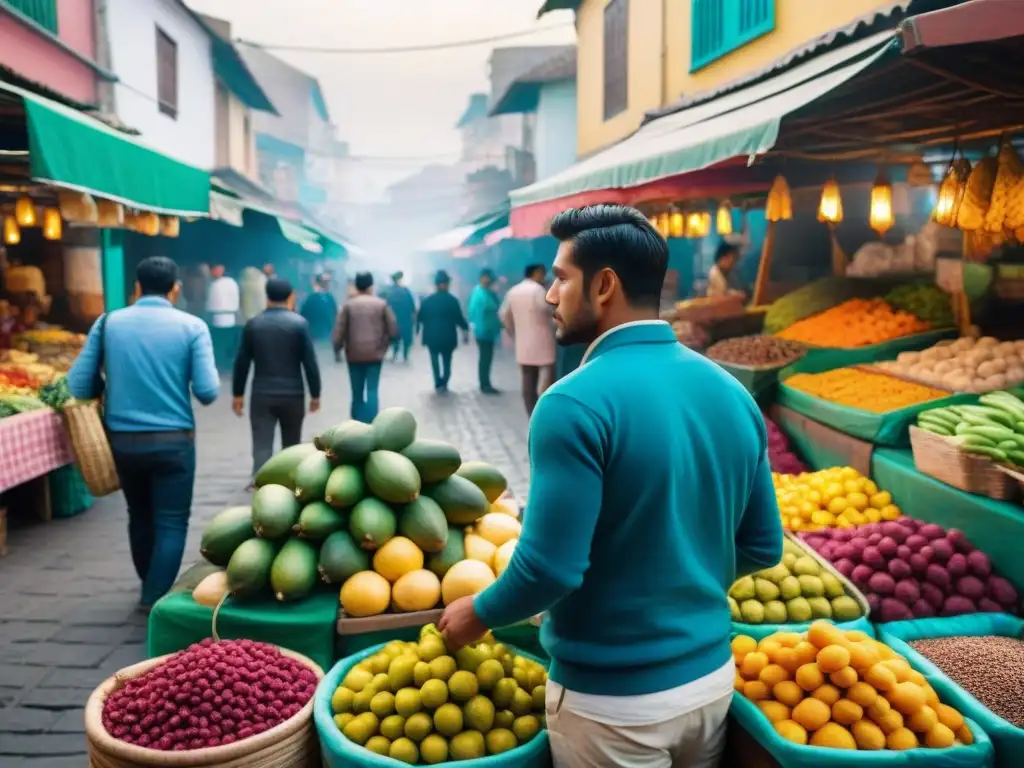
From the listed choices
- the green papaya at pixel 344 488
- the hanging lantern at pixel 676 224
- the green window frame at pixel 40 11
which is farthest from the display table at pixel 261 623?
the green window frame at pixel 40 11

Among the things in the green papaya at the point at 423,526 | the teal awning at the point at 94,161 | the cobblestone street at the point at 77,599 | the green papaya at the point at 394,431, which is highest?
the teal awning at the point at 94,161

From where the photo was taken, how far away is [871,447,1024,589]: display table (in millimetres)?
4215

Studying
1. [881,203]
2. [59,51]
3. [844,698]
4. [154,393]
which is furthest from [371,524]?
[59,51]

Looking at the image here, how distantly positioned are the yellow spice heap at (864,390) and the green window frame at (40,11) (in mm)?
10298

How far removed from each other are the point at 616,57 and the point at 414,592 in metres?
13.9

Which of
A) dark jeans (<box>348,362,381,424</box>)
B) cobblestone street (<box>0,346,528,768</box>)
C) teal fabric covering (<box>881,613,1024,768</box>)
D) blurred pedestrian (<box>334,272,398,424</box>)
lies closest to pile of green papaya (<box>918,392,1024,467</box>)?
teal fabric covering (<box>881,613,1024,768</box>)

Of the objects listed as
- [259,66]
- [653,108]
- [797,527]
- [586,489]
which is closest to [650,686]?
[586,489]

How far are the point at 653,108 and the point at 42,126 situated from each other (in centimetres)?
1025

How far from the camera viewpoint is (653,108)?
44.2ft

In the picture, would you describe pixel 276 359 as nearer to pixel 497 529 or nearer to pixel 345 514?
pixel 345 514

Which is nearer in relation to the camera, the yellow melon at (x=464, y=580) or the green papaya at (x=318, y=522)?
the yellow melon at (x=464, y=580)

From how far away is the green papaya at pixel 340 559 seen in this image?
11.6ft

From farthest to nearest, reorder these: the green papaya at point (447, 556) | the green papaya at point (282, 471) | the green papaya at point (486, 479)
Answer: the green papaya at point (486, 479) → the green papaya at point (282, 471) → the green papaya at point (447, 556)

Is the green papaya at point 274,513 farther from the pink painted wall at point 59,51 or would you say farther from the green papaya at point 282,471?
the pink painted wall at point 59,51
